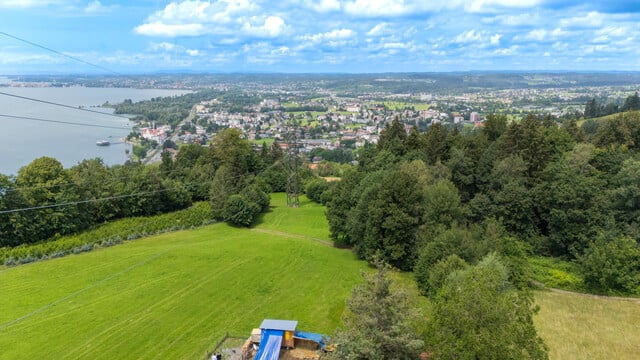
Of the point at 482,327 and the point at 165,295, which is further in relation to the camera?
the point at 165,295

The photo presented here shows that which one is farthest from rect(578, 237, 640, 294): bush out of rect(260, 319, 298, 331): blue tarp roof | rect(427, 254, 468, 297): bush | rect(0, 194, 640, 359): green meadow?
rect(260, 319, 298, 331): blue tarp roof

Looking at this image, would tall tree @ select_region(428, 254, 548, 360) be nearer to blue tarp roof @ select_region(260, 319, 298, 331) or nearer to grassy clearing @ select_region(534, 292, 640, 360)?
blue tarp roof @ select_region(260, 319, 298, 331)

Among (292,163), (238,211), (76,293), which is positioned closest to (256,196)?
(238,211)

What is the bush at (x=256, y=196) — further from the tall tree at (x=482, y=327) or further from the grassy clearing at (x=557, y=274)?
the tall tree at (x=482, y=327)

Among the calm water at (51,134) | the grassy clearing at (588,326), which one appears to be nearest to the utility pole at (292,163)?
the calm water at (51,134)

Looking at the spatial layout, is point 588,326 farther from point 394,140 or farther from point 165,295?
point 394,140

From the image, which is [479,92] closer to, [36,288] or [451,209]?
[451,209]
